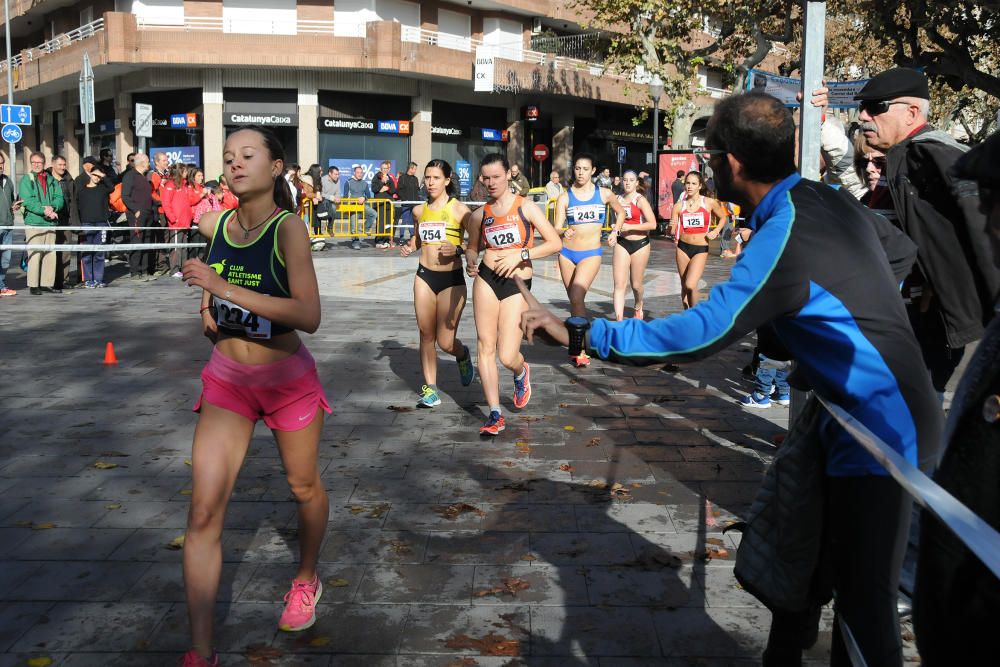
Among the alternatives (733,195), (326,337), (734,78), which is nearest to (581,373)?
(326,337)

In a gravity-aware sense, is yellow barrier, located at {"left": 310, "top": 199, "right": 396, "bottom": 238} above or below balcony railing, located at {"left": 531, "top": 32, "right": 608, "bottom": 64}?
below

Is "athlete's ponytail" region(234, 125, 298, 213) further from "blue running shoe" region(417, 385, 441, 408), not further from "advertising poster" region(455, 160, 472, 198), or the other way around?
"advertising poster" region(455, 160, 472, 198)

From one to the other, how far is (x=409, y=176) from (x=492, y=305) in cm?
2052

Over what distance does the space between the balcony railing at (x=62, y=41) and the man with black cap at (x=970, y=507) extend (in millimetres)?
38378

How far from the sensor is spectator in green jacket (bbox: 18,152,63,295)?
48.8 ft

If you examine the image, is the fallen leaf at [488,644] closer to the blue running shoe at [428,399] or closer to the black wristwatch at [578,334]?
the black wristwatch at [578,334]

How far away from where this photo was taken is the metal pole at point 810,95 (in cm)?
525

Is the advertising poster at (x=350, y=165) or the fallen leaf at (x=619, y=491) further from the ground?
the advertising poster at (x=350, y=165)

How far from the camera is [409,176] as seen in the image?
2739cm

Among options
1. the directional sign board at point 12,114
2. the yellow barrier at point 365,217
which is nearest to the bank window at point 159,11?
the yellow barrier at point 365,217

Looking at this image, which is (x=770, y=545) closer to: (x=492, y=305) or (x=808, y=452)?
(x=808, y=452)

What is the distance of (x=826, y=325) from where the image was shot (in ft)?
8.96

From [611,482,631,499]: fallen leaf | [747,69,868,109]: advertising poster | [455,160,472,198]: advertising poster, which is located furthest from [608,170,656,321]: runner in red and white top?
[455,160,472,198]: advertising poster

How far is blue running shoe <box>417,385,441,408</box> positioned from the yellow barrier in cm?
1870
